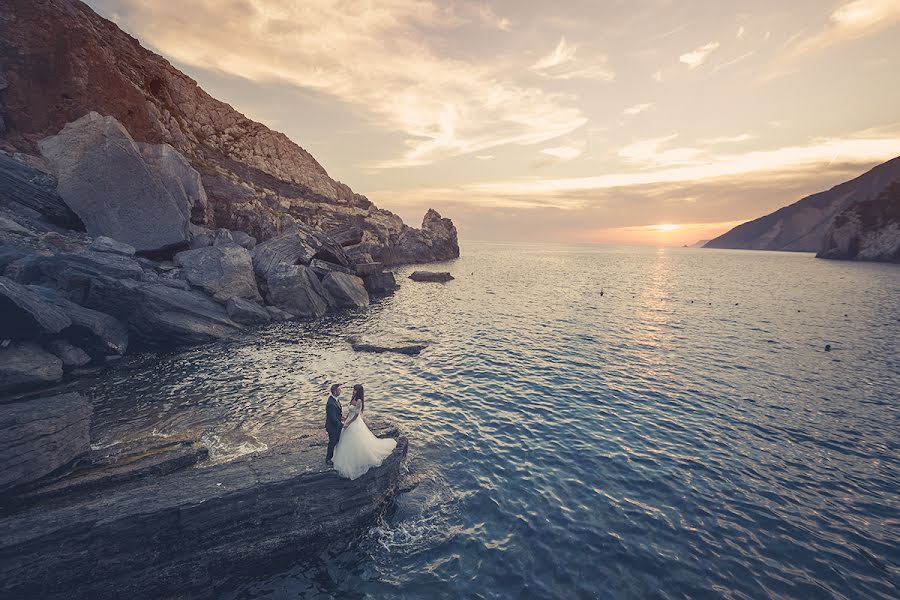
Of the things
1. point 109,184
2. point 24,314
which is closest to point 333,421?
point 24,314

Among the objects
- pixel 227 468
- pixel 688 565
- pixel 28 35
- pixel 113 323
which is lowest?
pixel 688 565

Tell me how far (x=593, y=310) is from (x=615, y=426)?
3542cm

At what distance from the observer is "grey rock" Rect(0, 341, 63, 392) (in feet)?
57.4

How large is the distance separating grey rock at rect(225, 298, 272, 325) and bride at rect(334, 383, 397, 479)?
27784 millimetres

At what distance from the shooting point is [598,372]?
88.0 ft

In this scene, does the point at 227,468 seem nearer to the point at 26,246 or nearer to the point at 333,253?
the point at 26,246

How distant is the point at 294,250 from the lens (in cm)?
4400

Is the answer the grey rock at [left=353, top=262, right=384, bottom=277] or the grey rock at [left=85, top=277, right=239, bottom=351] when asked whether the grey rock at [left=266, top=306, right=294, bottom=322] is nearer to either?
the grey rock at [left=85, top=277, right=239, bottom=351]

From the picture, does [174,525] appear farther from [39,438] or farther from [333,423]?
[39,438]

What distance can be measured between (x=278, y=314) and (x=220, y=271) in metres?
6.89

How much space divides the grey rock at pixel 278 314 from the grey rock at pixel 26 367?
59.1 feet

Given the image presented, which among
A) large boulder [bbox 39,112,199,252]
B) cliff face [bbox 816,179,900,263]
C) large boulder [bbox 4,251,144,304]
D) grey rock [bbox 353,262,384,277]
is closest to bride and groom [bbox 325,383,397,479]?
→ large boulder [bbox 4,251,144,304]

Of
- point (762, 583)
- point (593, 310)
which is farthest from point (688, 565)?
point (593, 310)

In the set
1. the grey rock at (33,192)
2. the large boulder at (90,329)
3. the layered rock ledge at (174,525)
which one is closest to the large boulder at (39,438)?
the layered rock ledge at (174,525)
